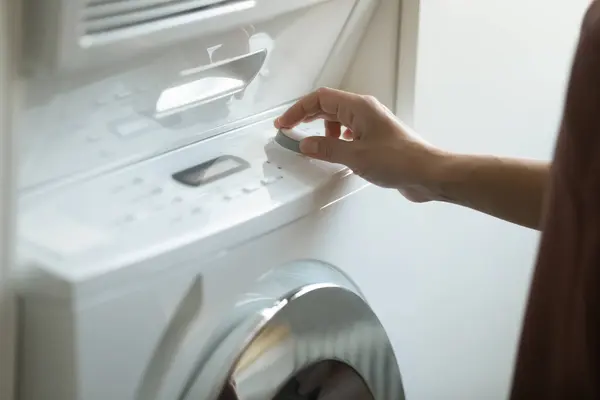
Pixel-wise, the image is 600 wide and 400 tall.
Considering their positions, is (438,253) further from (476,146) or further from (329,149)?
(329,149)

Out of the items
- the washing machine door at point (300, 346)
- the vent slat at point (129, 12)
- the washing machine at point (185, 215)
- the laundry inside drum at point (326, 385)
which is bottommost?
the laundry inside drum at point (326, 385)

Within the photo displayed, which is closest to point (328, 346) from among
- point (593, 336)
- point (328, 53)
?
point (328, 53)

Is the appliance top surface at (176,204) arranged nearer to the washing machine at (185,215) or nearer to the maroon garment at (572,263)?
the washing machine at (185,215)

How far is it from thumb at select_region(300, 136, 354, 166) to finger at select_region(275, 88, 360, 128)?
0.03m

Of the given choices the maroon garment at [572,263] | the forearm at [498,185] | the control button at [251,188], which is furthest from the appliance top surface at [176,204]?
the maroon garment at [572,263]

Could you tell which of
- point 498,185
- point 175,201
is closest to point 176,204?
point 175,201

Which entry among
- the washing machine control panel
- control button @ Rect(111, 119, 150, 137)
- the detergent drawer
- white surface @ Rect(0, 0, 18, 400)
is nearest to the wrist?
the washing machine control panel

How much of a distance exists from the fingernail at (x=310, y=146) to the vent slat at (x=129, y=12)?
0.76 ft

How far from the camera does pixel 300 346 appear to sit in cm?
92

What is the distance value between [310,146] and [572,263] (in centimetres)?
46

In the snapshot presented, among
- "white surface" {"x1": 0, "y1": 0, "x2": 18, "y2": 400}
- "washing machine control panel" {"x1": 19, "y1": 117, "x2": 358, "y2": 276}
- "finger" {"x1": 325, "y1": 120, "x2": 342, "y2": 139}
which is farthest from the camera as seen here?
"finger" {"x1": 325, "y1": 120, "x2": 342, "y2": 139}

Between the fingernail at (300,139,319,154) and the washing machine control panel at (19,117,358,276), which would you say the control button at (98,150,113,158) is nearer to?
the washing machine control panel at (19,117,358,276)

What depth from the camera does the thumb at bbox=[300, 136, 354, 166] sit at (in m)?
0.95

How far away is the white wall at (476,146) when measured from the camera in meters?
1.12
